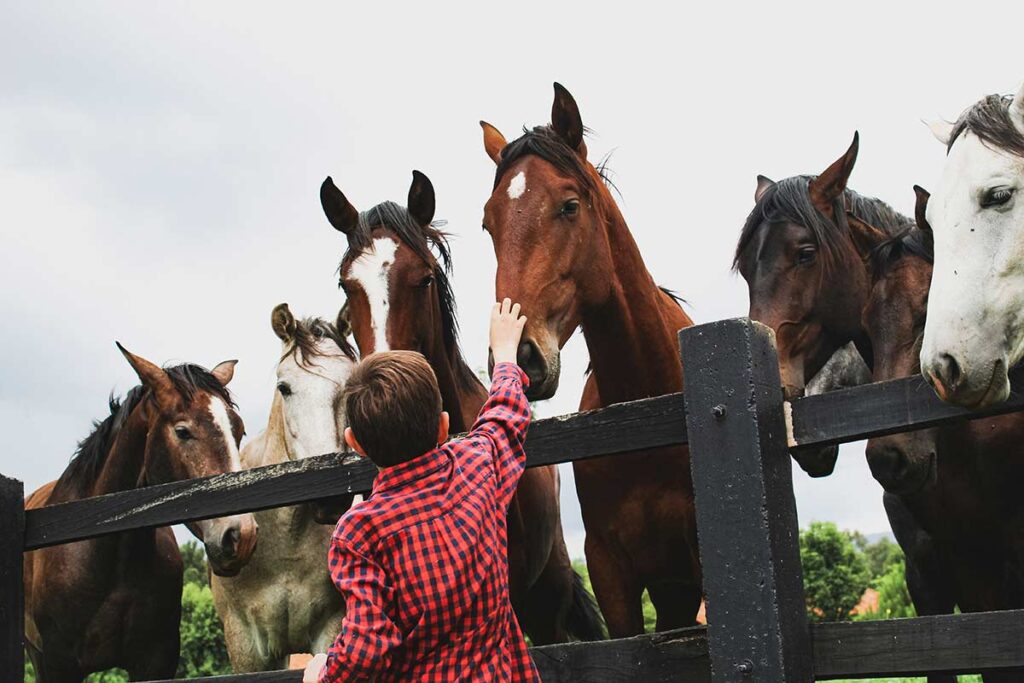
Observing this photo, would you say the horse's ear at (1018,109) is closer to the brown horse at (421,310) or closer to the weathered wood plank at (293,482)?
the weathered wood plank at (293,482)

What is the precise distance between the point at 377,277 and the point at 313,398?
124 cm

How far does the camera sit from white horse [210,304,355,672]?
5812 millimetres

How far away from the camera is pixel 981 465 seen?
4.19 metres

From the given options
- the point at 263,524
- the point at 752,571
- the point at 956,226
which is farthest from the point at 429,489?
the point at 263,524

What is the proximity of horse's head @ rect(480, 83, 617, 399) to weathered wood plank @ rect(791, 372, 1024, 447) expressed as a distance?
3.83ft

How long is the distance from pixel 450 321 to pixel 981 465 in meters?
2.38

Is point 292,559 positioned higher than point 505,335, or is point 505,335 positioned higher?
point 505,335

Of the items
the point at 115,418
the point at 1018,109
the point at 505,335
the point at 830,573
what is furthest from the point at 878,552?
the point at 505,335

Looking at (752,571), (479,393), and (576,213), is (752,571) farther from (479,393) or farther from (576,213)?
(479,393)

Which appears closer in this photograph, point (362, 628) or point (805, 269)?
point (362, 628)

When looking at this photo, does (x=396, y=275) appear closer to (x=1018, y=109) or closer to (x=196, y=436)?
(x=196, y=436)

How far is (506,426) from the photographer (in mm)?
2742

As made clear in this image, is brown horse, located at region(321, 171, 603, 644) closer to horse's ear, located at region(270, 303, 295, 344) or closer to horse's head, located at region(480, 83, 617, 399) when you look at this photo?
horse's head, located at region(480, 83, 617, 399)

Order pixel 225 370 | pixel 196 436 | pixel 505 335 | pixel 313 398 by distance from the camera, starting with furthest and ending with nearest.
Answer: pixel 225 370 < pixel 196 436 < pixel 313 398 < pixel 505 335
